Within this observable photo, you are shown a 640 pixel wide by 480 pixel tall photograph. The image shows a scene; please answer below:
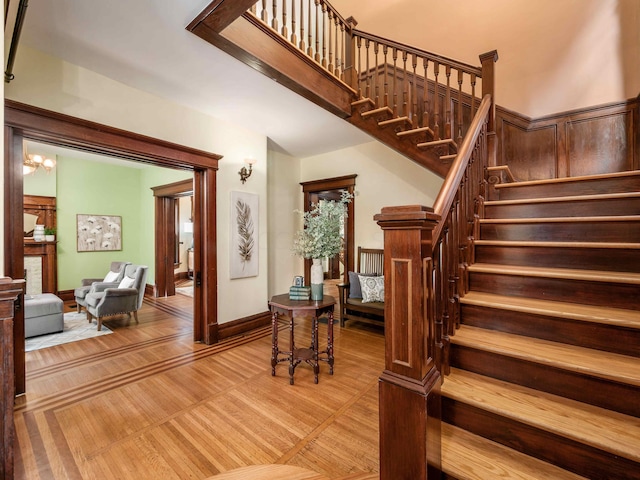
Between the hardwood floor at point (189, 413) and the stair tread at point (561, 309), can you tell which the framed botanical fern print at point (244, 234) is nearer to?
the hardwood floor at point (189, 413)

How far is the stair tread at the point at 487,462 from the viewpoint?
110 cm

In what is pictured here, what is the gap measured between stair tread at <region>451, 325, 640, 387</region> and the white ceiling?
8.65 ft

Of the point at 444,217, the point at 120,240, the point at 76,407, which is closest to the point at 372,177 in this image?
the point at 444,217

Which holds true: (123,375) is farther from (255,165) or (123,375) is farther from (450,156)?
(450,156)

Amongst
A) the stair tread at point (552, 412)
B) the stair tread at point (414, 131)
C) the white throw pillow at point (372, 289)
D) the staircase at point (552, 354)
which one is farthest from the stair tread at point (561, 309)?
the white throw pillow at point (372, 289)

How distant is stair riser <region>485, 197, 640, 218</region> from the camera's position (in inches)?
72.9

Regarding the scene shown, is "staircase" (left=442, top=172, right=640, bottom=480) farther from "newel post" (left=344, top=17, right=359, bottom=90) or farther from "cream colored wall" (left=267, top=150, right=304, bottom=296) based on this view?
"cream colored wall" (left=267, top=150, right=304, bottom=296)

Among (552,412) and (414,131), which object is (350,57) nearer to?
(414,131)

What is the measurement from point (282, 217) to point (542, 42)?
166 inches

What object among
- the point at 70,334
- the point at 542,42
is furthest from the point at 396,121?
the point at 70,334

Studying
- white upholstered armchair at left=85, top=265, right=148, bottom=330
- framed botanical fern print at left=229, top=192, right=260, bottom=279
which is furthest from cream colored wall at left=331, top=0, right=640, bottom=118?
white upholstered armchair at left=85, top=265, right=148, bottom=330

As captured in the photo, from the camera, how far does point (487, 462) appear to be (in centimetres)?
117

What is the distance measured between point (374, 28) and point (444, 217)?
14.7ft

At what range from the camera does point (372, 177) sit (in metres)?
4.45
